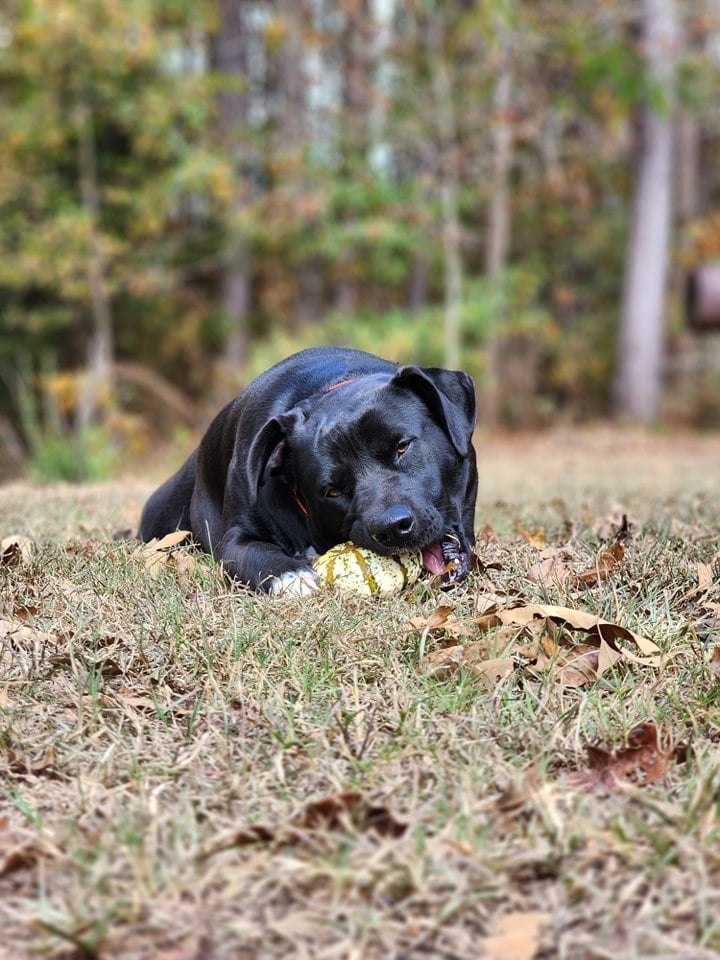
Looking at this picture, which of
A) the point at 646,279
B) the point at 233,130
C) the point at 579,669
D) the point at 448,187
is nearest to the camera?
the point at 579,669

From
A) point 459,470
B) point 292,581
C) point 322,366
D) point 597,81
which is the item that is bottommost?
point 292,581

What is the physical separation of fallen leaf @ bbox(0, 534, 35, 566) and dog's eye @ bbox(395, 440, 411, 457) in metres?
1.29

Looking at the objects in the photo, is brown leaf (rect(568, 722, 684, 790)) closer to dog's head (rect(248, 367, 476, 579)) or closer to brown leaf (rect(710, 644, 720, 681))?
brown leaf (rect(710, 644, 720, 681))

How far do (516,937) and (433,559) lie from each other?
Result: 1883 millimetres

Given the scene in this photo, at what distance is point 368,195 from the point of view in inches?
648

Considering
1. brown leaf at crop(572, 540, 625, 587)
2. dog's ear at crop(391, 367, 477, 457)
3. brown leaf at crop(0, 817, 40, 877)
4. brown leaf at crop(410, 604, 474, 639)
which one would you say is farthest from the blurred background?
brown leaf at crop(0, 817, 40, 877)

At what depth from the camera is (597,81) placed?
1545cm

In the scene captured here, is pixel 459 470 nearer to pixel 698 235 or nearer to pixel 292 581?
pixel 292 581

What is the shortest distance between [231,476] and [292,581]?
26.6 inches

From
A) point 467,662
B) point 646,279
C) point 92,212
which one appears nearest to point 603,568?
point 467,662

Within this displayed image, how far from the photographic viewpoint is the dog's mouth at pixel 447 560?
11.4 feet

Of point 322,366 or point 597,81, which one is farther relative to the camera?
point 597,81

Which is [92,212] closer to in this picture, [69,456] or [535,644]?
[69,456]

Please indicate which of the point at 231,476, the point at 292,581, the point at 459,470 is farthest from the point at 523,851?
the point at 231,476
